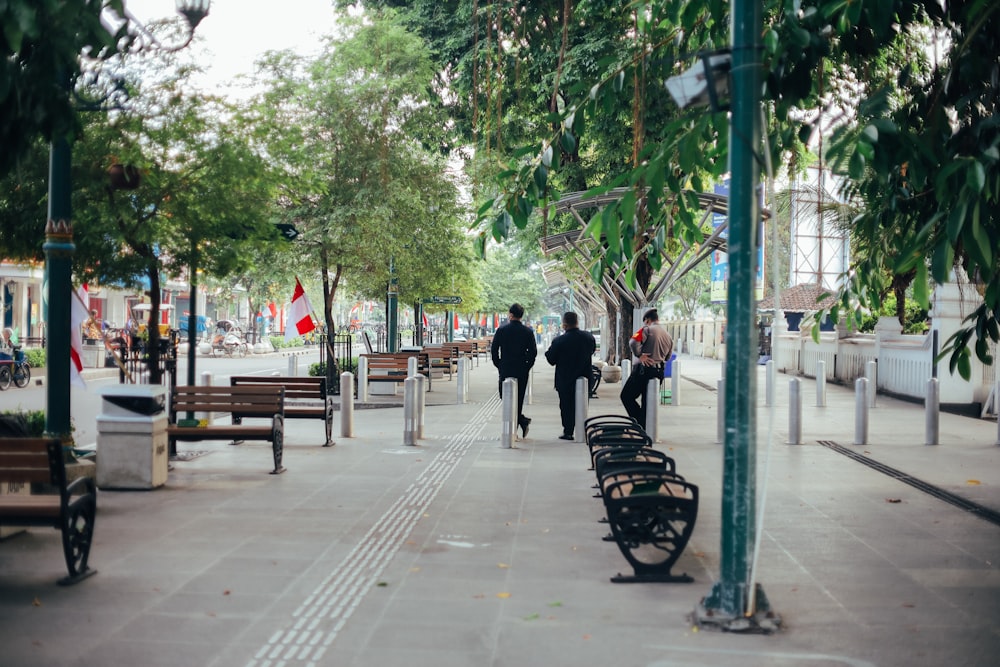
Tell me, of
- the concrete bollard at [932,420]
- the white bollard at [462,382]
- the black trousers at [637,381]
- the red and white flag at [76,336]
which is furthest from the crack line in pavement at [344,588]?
the white bollard at [462,382]

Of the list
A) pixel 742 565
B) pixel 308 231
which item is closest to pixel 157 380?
pixel 742 565

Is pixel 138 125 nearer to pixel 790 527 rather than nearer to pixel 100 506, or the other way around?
pixel 100 506

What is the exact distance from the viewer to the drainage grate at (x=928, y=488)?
331 inches

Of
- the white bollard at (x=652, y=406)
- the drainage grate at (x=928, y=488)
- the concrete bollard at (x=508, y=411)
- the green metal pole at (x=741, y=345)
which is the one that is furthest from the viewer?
the white bollard at (x=652, y=406)

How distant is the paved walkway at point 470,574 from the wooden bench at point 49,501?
0.73 ft

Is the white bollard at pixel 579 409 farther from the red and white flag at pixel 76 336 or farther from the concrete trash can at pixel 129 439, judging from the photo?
the red and white flag at pixel 76 336

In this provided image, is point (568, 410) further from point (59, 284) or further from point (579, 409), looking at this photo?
point (59, 284)

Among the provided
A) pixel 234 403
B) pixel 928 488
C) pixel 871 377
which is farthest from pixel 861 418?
pixel 234 403

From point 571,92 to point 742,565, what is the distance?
3.23 m

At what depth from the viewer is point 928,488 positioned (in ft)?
32.0

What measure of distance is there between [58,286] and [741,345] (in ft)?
20.3

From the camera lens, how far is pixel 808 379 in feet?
103

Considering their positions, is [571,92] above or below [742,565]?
above

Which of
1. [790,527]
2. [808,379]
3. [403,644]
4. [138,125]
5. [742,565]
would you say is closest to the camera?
[403,644]
